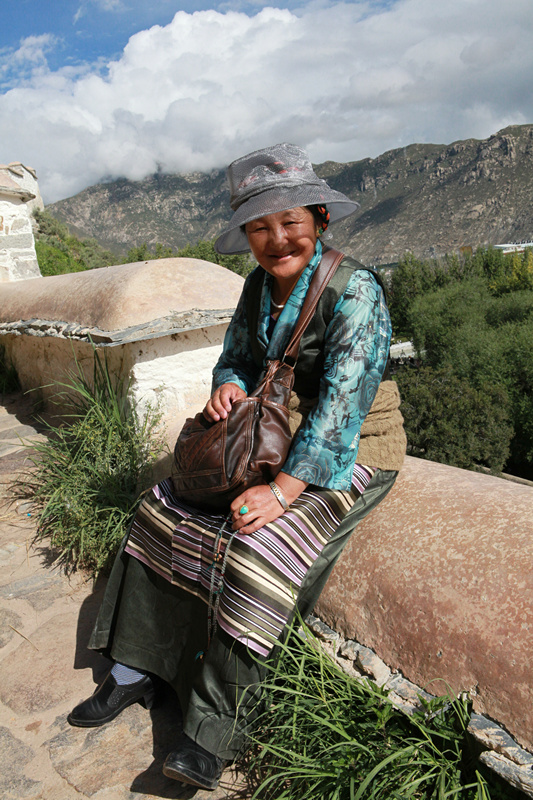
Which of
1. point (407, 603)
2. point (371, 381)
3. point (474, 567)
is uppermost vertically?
point (371, 381)

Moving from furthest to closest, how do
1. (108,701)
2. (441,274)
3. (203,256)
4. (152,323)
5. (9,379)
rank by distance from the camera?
(441,274) < (203,256) < (9,379) < (152,323) < (108,701)

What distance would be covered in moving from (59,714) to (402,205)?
79104mm

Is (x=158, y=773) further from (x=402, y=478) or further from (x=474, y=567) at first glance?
(x=402, y=478)

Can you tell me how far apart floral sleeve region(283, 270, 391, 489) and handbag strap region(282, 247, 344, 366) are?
8 cm

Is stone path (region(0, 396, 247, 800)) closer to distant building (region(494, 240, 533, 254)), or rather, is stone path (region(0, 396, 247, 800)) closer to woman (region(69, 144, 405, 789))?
woman (region(69, 144, 405, 789))

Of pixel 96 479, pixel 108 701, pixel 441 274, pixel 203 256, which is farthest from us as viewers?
pixel 441 274

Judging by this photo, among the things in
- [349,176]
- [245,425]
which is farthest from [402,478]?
[349,176]

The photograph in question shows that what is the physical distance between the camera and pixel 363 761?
1286mm

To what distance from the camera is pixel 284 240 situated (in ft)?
5.76

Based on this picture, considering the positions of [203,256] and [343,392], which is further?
[203,256]

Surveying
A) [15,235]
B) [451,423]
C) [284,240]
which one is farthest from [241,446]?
[451,423]

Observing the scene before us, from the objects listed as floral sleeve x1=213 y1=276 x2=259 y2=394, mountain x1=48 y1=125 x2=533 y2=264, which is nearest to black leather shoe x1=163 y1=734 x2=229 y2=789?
floral sleeve x1=213 y1=276 x2=259 y2=394

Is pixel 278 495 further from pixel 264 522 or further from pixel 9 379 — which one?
pixel 9 379

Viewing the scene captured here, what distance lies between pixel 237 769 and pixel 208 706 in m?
0.24
